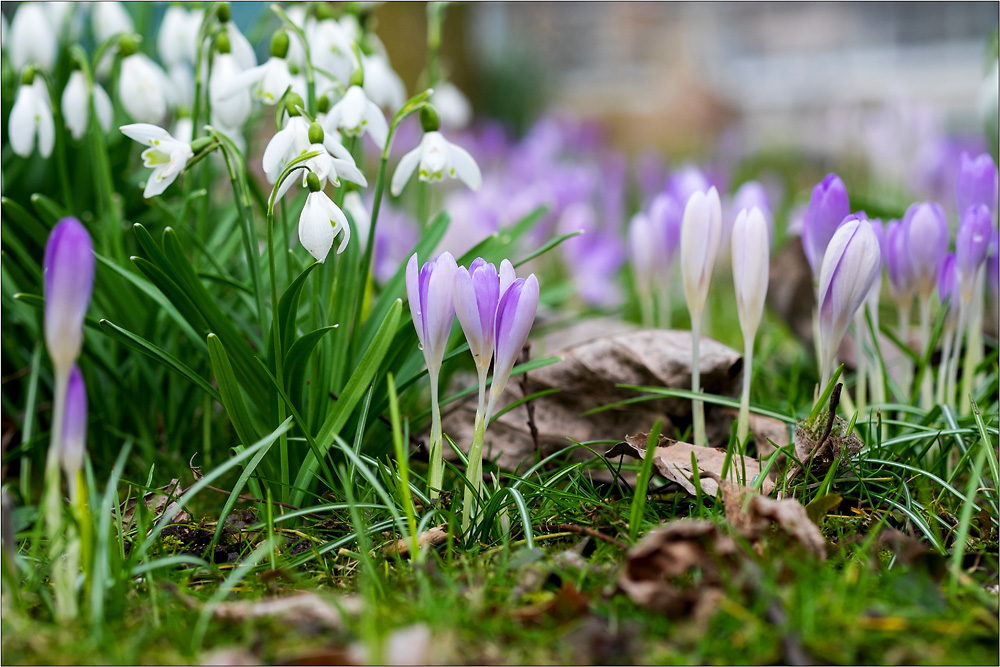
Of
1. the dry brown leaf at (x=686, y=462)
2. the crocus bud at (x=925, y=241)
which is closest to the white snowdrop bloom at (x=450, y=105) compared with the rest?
the crocus bud at (x=925, y=241)

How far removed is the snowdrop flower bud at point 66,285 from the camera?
3.22ft

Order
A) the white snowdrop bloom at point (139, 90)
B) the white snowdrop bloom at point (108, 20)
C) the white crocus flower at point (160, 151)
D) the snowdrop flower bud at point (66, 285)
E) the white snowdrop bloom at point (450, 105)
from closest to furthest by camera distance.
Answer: the snowdrop flower bud at point (66, 285)
the white crocus flower at point (160, 151)
the white snowdrop bloom at point (139, 90)
the white snowdrop bloom at point (108, 20)
the white snowdrop bloom at point (450, 105)

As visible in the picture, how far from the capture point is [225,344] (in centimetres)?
158

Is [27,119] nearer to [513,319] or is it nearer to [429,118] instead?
[429,118]

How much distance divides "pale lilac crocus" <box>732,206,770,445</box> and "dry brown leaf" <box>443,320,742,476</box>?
321mm

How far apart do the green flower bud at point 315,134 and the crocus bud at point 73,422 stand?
513 mm

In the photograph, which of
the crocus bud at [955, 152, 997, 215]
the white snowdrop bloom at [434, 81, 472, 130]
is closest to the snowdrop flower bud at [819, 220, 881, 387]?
the crocus bud at [955, 152, 997, 215]

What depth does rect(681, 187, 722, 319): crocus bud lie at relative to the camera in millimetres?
1549

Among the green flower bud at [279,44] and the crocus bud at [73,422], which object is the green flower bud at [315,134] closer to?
the green flower bud at [279,44]

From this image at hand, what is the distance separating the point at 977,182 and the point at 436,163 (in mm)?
1156

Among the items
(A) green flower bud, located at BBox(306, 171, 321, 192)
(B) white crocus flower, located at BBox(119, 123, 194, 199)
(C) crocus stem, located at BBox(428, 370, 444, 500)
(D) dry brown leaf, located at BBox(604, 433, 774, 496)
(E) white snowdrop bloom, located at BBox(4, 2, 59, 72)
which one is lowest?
(D) dry brown leaf, located at BBox(604, 433, 774, 496)

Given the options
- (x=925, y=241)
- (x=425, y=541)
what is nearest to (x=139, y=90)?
(x=425, y=541)

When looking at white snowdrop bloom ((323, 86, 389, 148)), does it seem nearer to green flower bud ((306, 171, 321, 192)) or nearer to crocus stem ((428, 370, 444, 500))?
green flower bud ((306, 171, 321, 192))

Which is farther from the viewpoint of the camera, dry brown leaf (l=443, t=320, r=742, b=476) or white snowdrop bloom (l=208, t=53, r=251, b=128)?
dry brown leaf (l=443, t=320, r=742, b=476)
